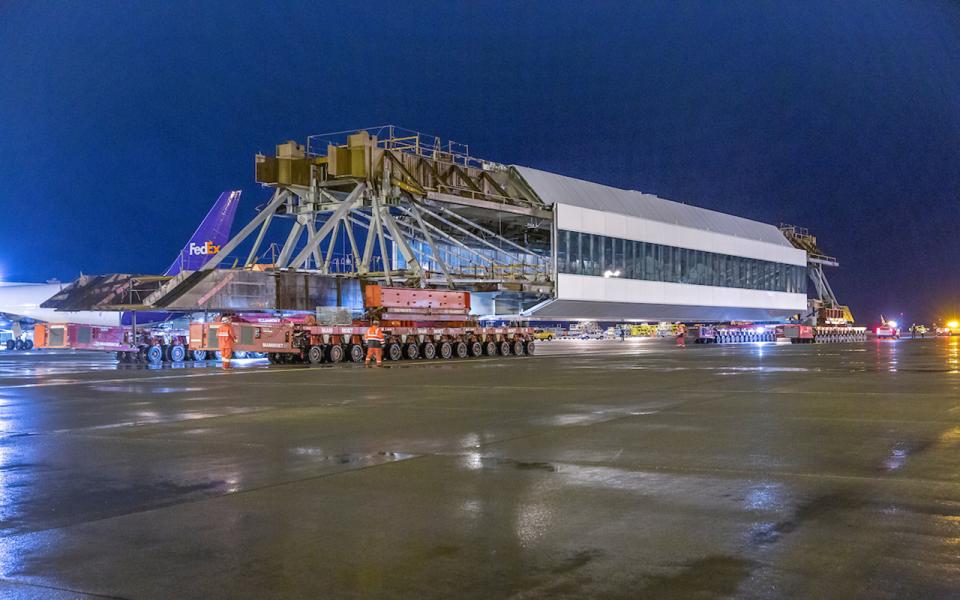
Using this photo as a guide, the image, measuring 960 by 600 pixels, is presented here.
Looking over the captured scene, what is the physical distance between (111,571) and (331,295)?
33543mm

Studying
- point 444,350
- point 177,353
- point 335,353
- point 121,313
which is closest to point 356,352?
point 335,353

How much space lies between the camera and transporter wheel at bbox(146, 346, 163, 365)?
38000 millimetres

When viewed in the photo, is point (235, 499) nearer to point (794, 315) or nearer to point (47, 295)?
point (47, 295)

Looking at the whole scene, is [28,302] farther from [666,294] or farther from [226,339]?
[666,294]

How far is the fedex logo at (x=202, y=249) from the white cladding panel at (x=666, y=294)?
19806 mm

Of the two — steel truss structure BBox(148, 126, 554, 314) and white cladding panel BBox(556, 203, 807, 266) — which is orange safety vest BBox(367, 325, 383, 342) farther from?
white cladding panel BBox(556, 203, 807, 266)

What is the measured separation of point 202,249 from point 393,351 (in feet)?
61.7

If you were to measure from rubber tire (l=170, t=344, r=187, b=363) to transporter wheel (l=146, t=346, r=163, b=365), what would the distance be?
1.72ft

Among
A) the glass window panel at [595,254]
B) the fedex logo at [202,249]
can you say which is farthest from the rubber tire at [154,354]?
the glass window panel at [595,254]

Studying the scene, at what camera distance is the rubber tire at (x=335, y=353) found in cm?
3444

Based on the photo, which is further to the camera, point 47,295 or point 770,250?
point 770,250

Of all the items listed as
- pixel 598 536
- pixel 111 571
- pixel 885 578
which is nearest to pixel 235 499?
Result: pixel 111 571

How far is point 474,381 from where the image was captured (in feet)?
74.2

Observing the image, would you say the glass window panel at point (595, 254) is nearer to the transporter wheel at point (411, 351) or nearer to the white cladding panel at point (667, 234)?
the white cladding panel at point (667, 234)
